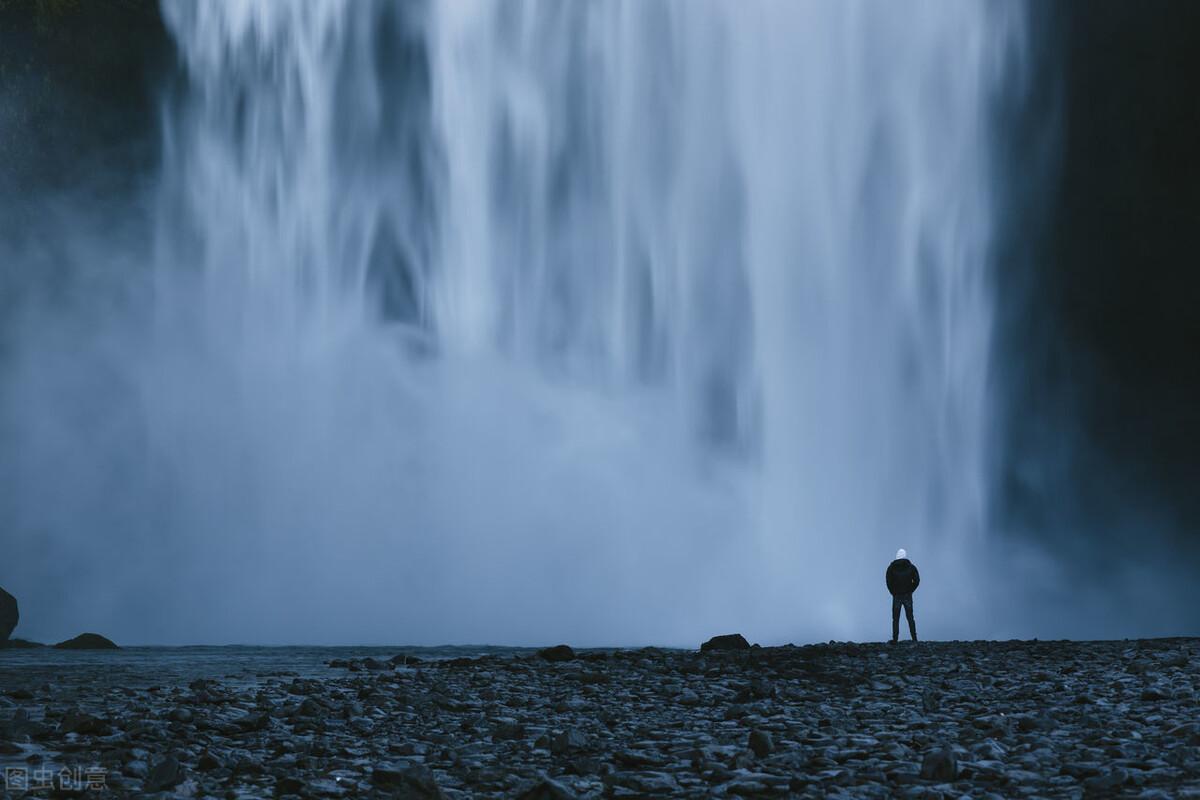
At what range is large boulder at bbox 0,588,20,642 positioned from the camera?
3766cm

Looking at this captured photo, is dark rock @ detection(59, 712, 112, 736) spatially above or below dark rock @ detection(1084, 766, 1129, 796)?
below

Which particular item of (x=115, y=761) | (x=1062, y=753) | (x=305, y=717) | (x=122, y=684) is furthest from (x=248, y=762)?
(x=122, y=684)

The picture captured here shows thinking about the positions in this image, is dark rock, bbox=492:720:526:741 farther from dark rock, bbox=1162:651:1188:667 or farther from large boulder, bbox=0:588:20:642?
large boulder, bbox=0:588:20:642

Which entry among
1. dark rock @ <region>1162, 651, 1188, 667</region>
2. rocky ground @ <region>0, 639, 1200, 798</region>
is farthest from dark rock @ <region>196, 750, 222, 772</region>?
dark rock @ <region>1162, 651, 1188, 667</region>

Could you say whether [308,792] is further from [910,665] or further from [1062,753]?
[910,665]

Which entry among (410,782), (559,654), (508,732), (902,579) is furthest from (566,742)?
(902,579)

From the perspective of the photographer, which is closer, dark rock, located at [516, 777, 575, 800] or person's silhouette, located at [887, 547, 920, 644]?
dark rock, located at [516, 777, 575, 800]

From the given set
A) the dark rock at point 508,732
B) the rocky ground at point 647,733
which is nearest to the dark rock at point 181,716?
the rocky ground at point 647,733

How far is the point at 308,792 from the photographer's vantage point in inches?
265

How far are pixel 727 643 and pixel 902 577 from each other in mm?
4482

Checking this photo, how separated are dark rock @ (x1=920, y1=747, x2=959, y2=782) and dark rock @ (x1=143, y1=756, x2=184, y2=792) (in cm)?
508

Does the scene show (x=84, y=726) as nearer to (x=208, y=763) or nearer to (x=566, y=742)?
(x=208, y=763)

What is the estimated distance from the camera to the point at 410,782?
668cm

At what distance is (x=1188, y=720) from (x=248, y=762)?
794cm
